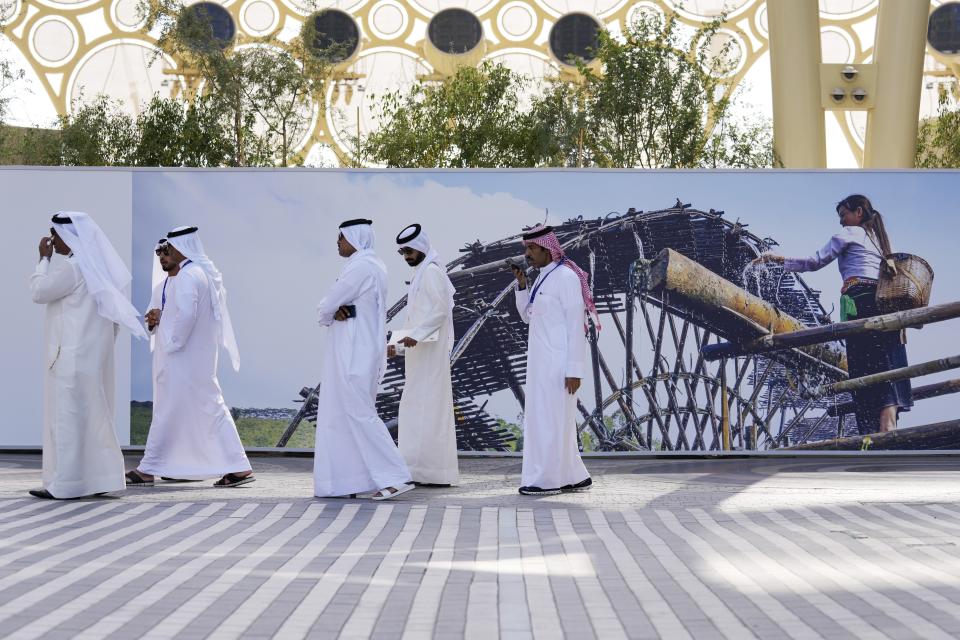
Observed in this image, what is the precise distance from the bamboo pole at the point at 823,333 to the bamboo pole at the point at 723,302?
0.16 feet

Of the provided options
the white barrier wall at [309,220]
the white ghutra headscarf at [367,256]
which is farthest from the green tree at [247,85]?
the white ghutra headscarf at [367,256]

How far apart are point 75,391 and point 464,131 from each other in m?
17.3

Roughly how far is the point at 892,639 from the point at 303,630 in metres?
1.80

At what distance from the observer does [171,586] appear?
507 cm

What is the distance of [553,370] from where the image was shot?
8.53m

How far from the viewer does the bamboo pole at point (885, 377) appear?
11.1 meters

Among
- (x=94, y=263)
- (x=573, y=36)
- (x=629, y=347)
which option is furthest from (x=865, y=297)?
(x=573, y=36)

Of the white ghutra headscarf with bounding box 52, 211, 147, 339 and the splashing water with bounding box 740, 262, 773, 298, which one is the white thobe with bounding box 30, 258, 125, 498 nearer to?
the white ghutra headscarf with bounding box 52, 211, 147, 339

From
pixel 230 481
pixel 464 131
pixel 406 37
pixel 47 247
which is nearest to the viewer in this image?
pixel 47 247

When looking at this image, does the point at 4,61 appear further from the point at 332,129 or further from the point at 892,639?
the point at 892,639

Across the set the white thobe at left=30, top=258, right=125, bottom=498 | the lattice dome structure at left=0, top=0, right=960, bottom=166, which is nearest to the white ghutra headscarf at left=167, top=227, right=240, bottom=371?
the white thobe at left=30, top=258, right=125, bottom=498

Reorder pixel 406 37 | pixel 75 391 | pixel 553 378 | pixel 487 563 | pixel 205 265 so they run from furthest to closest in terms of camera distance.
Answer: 1. pixel 406 37
2. pixel 205 265
3. pixel 553 378
4. pixel 75 391
5. pixel 487 563

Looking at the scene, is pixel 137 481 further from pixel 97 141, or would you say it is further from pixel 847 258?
pixel 97 141

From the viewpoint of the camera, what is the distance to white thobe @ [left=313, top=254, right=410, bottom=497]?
26.3ft
